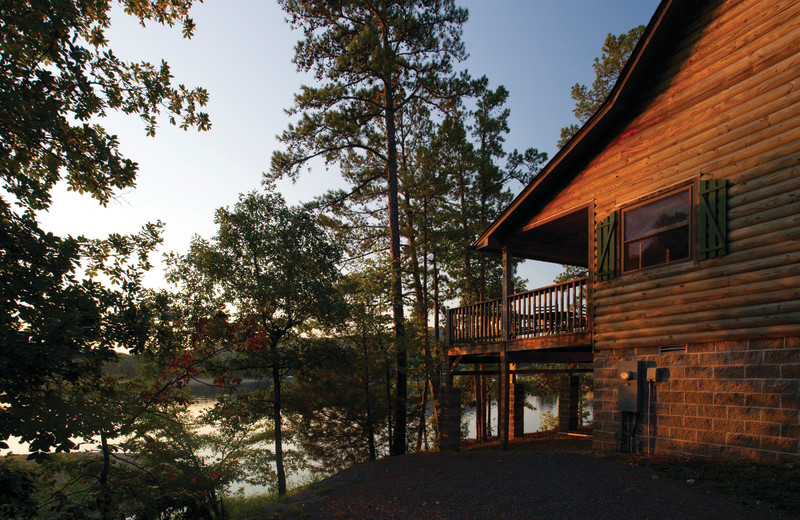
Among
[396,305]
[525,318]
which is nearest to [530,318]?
[525,318]

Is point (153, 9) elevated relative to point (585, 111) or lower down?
lower down

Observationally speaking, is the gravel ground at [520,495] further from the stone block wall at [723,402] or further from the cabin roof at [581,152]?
the cabin roof at [581,152]

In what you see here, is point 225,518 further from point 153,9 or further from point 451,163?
point 451,163

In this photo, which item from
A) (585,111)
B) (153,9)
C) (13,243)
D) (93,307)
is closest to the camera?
(93,307)

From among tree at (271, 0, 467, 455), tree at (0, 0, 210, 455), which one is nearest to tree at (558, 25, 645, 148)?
tree at (271, 0, 467, 455)

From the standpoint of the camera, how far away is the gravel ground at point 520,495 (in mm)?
6445

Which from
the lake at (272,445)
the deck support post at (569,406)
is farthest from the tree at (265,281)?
the deck support post at (569,406)

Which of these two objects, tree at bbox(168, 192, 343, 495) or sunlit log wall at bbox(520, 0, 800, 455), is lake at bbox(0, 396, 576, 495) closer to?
tree at bbox(168, 192, 343, 495)

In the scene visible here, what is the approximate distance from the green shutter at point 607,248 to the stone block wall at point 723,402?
159cm

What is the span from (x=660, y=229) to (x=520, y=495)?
17.9 ft

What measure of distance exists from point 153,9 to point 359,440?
17.9 m

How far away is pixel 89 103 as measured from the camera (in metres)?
7.81

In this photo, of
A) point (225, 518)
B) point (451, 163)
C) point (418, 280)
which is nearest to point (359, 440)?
point (418, 280)

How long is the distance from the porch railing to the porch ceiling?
4.91ft
